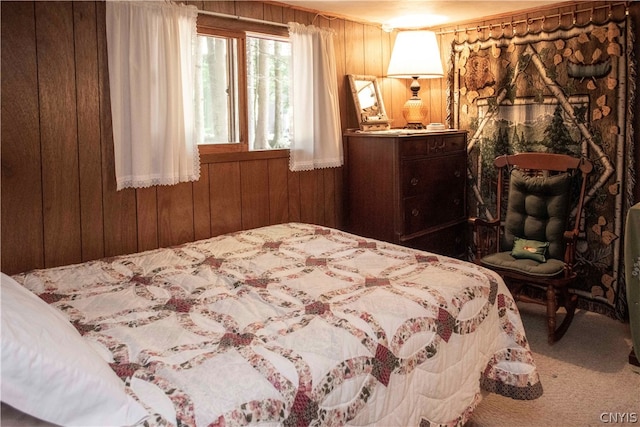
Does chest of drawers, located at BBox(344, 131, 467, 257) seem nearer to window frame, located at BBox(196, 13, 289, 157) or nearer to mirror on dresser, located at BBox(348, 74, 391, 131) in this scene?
mirror on dresser, located at BBox(348, 74, 391, 131)

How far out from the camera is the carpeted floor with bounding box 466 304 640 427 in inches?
99.2

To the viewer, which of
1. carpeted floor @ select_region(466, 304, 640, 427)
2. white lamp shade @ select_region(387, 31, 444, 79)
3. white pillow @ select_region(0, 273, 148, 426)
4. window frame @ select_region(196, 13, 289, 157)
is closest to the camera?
white pillow @ select_region(0, 273, 148, 426)

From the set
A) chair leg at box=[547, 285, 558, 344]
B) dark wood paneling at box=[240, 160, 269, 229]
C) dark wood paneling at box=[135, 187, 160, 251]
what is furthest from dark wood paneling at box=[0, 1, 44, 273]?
chair leg at box=[547, 285, 558, 344]

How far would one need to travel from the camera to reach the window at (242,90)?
3367 mm

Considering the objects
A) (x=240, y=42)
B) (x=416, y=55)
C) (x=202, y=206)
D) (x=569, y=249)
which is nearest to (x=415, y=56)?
(x=416, y=55)

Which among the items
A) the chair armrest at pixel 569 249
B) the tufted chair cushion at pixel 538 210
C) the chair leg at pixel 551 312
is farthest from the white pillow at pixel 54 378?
the tufted chair cushion at pixel 538 210

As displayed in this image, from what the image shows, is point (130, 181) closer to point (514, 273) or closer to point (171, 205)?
point (171, 205)

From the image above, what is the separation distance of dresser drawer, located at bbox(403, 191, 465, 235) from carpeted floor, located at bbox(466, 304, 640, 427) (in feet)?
3.19

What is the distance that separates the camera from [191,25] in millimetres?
3115

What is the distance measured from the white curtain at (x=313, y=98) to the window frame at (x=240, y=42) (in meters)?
0.19

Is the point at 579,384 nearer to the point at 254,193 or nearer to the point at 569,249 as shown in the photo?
the point at 569,249

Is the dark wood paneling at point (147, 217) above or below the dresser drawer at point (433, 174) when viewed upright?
below

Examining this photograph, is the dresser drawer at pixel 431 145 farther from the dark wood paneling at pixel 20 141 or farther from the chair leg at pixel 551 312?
the dark wood paneling at pixel 20 141

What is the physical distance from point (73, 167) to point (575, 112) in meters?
3.23
